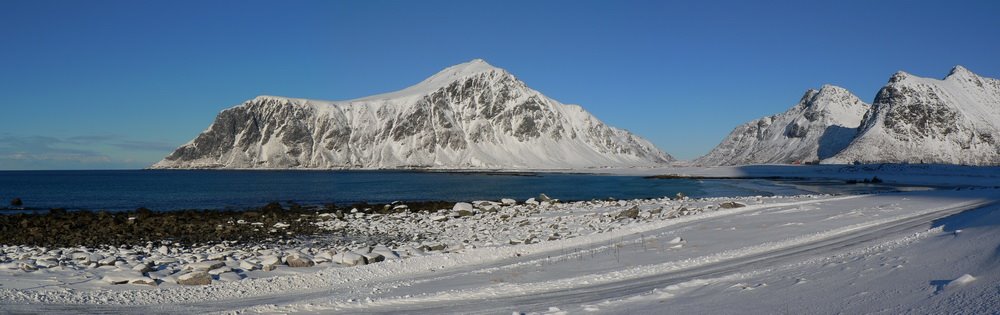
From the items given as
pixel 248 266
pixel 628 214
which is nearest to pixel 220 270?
pixel 248 266

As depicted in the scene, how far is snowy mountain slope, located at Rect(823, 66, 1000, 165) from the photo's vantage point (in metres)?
172

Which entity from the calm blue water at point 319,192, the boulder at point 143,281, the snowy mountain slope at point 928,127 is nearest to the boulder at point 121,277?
the boulder at point 143,281

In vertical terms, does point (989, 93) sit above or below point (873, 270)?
above

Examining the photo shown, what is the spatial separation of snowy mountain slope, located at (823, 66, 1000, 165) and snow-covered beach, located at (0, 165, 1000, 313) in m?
180

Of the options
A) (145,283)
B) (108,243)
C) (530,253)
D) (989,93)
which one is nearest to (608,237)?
(530,253)

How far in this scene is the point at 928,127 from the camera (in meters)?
181

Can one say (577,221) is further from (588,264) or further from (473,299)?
(473,299)

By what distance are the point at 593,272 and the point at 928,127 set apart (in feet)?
690

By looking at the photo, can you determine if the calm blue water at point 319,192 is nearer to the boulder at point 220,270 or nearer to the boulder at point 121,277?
the boulder at point 220,270

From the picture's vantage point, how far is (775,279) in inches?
441

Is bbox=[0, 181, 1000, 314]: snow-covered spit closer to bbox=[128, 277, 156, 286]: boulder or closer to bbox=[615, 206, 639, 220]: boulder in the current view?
bbox=[128, 277, 156, 286]: boulder

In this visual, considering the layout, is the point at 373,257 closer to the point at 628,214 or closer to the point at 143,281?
the point at 143,281

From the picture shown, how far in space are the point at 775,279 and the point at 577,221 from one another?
19928 mm

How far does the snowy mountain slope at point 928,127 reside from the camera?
172 meters
